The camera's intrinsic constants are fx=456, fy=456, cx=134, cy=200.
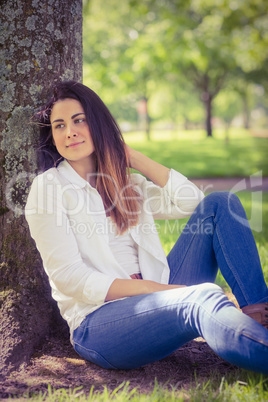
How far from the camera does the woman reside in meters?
2.03

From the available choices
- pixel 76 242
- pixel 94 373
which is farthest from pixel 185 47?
pixel 94 373

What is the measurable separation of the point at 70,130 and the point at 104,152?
23 centimetres

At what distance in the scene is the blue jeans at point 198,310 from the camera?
6.22 ft

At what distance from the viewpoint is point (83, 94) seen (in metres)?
2.52

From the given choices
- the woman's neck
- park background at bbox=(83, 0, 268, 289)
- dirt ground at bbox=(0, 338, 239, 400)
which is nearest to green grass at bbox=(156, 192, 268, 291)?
park background at bbox=(83, 0, 268, 289)

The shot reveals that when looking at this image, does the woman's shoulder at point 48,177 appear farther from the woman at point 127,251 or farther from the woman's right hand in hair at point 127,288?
the woman's right hand in hair at point 127,288

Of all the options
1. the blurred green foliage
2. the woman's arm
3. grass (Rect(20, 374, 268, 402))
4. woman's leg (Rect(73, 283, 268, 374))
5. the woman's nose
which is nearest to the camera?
woman's leg (Rect(73, 283, 268, 374))

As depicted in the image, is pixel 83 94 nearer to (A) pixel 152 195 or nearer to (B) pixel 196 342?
(A) pixel 152 195

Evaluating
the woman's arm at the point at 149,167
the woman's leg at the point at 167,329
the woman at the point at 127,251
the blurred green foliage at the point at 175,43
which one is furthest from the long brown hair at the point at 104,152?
the blurred green foliage at the point at 175,43

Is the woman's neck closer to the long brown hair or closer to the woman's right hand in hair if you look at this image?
the long brown hair

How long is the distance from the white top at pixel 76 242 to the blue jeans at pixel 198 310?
111 millimetres

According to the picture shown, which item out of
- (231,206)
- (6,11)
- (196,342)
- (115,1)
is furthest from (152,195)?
(115,1)

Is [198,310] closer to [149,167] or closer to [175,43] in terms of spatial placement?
[149,167]

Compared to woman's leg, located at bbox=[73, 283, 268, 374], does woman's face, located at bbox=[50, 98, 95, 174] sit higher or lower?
higher
